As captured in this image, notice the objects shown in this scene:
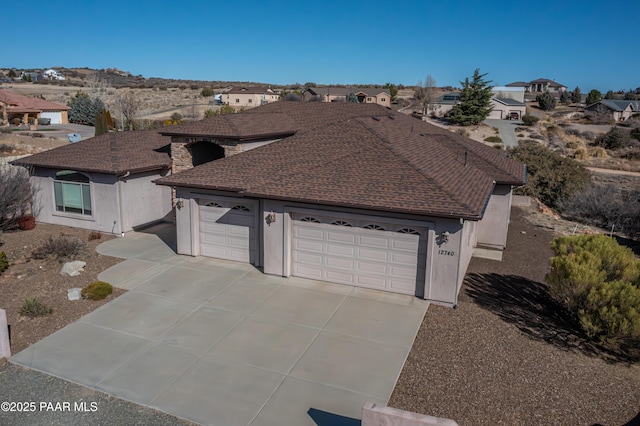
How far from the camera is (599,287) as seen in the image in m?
11.3

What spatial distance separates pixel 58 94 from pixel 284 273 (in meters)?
88.5

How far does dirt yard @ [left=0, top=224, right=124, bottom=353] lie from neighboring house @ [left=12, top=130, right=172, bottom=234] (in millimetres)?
1046

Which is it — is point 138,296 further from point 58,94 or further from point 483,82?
point 58,94

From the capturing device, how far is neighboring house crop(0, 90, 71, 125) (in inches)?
2159

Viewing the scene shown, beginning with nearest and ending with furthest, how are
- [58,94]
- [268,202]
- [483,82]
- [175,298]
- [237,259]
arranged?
[175,298]
[268,202]
[237,259]
[483,82]
[58,94]

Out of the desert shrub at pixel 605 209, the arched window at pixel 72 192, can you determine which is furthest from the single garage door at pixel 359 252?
the desert shrub at pixel 605 209

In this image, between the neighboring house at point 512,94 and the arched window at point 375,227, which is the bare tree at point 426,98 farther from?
the arched window at point 375,227

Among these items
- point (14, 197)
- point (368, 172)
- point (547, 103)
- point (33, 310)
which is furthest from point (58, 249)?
point (547, 103)

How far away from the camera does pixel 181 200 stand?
1622 centimetres

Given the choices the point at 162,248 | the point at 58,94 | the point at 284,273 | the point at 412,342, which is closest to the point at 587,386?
the point at 412,342

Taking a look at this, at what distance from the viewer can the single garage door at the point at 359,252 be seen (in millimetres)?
13508

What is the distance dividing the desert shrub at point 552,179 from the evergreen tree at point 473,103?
32.3 meters

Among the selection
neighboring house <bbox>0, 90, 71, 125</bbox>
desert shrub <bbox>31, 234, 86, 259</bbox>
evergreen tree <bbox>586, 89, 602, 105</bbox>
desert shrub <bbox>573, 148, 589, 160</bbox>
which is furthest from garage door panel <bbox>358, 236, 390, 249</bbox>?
evergreen tree <bbox>586, 89, 602, 105</bbox>

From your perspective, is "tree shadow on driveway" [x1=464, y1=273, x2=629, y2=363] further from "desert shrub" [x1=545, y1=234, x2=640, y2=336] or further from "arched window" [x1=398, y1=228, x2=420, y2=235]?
"arched window" [x1=398, y1=228, x2=420, y2=235]
